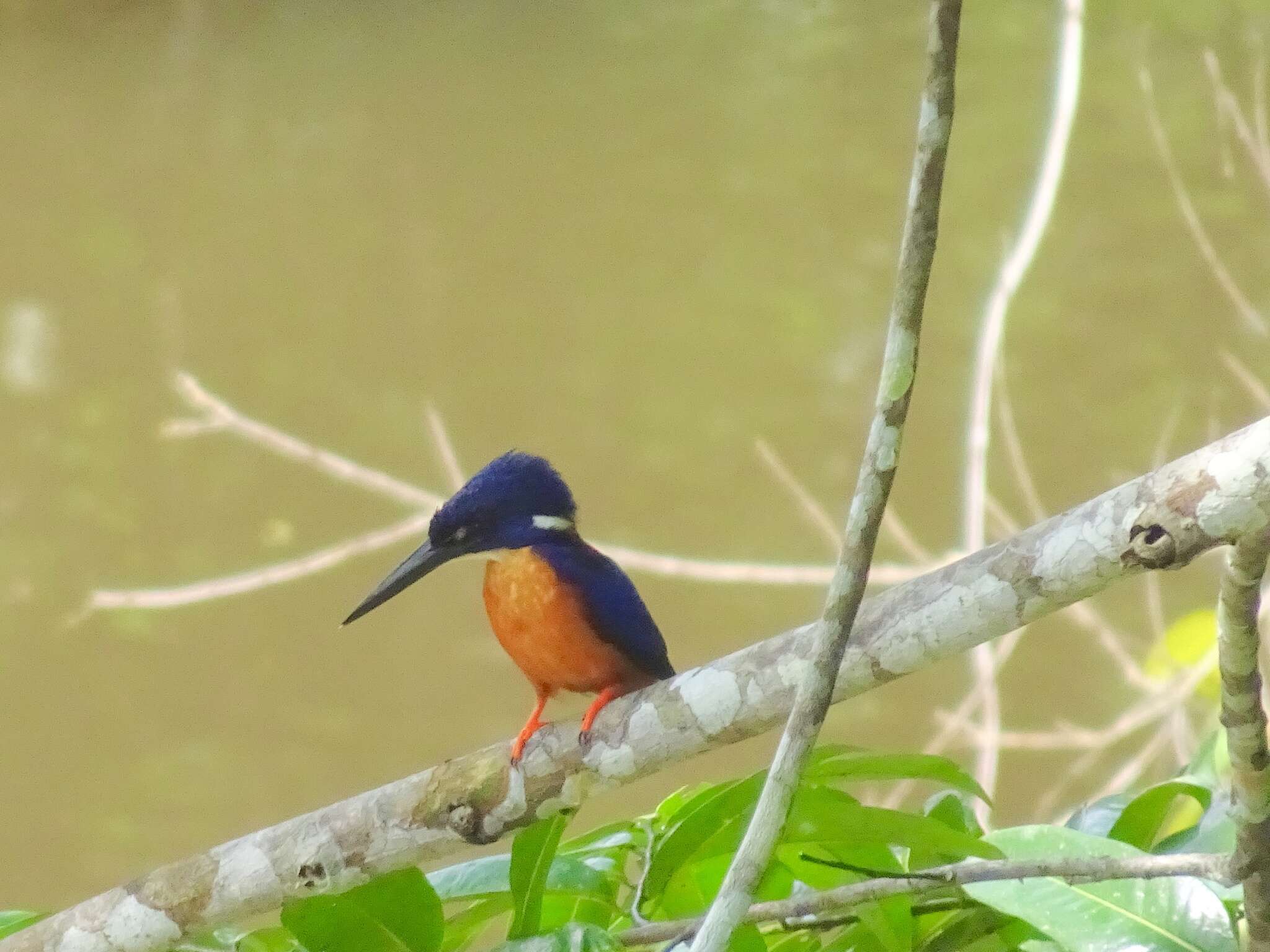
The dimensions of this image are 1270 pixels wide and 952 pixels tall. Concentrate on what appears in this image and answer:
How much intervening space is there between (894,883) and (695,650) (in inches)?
70.8

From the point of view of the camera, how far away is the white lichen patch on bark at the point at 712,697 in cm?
67

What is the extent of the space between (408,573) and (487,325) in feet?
5.16

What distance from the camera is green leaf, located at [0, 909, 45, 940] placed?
84cm

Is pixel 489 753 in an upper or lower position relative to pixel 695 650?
upper

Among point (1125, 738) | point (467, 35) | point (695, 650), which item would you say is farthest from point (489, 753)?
point (467, 35)

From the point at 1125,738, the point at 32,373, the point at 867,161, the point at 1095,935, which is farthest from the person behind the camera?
the point at 867,161

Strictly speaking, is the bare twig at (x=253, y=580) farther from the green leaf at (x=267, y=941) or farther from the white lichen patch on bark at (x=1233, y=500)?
the white lichen patch on bark at (x=1233, y=500)

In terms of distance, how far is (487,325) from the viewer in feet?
8.61

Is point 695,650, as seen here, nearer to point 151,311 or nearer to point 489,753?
point 151,311

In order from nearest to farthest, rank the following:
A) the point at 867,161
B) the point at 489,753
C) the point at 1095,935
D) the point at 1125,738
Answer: the point at 1095,935 → the point at 489,753 → the point at 1125,738 → the point at 867,161

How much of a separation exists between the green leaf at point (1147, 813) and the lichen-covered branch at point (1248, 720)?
0.55ft

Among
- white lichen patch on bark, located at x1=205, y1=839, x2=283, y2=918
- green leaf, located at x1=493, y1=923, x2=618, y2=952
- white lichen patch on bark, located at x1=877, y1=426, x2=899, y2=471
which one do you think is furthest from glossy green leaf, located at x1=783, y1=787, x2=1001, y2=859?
white lichen patch on bark, located at x1=205, y1=839, x2=283, y2=918

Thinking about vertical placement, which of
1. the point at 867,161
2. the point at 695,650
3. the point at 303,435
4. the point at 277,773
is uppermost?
the point at 867,161

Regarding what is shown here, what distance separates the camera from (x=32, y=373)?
248 centimetres
